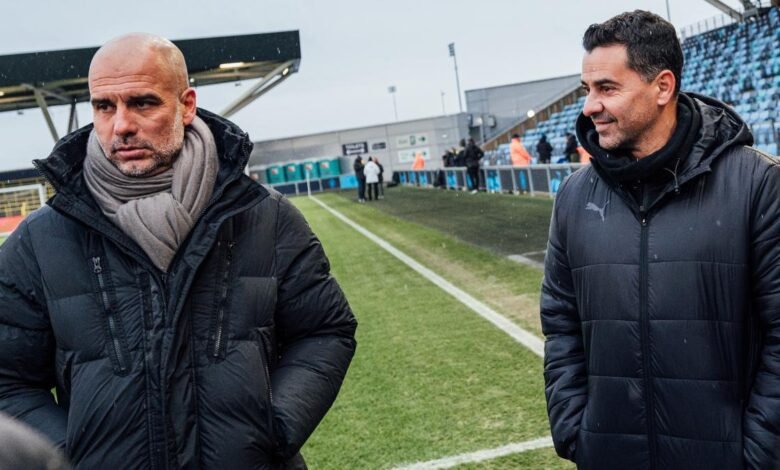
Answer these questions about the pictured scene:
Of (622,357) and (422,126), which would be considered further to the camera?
(422,126)

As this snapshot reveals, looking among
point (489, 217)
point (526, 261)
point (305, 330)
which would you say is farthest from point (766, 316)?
point (489, 217)

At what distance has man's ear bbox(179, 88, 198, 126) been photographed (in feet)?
7.94

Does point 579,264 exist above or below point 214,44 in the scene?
below

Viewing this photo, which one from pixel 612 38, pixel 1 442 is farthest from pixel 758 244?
pixel 1 442

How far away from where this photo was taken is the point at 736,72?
100ft

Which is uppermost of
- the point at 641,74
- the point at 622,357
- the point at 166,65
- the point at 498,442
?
the point at 166,65

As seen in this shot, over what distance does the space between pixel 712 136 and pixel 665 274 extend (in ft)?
1.38

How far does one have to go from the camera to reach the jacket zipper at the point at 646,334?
2607 mm

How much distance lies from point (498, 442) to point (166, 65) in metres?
3.18

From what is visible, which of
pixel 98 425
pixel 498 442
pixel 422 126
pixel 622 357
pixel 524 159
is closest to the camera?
pixel 98 425

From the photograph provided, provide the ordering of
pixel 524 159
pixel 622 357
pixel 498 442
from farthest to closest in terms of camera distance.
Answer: pixel 524 159
pixel 498 442
pixel 622 357

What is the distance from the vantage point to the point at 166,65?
236 cm

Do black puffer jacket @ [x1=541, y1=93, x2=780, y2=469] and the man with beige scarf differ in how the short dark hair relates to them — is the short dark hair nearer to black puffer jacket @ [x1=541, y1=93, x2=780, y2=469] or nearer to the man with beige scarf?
black puffer jacket @ [x1=541, y1=93, x2=780, y2=469]

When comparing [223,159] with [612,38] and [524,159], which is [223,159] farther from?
[524,159]
